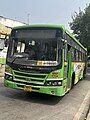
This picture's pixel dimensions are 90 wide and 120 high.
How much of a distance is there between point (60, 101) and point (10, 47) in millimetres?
2945

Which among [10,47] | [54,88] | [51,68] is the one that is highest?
[10,47]

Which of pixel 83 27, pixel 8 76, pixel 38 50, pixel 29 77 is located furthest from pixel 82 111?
pixel 83 27

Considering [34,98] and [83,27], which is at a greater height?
[83,27]

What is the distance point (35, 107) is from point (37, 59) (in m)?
1.89

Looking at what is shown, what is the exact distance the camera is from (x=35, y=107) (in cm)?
1055

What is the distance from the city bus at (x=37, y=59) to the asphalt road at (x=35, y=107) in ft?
1.68

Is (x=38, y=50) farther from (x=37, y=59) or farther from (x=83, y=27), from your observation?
(x=83, y=27)

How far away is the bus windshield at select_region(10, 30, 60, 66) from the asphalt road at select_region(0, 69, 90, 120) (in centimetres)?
150

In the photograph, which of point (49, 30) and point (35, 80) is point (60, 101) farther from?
point (49, 30)

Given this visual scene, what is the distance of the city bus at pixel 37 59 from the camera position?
1139cm

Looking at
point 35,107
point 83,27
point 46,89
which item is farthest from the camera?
point 83,27

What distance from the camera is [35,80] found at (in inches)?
451

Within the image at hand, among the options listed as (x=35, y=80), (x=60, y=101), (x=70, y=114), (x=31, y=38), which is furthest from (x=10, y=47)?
(x=70, y=114)

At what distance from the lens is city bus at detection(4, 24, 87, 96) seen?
37.4 feet
